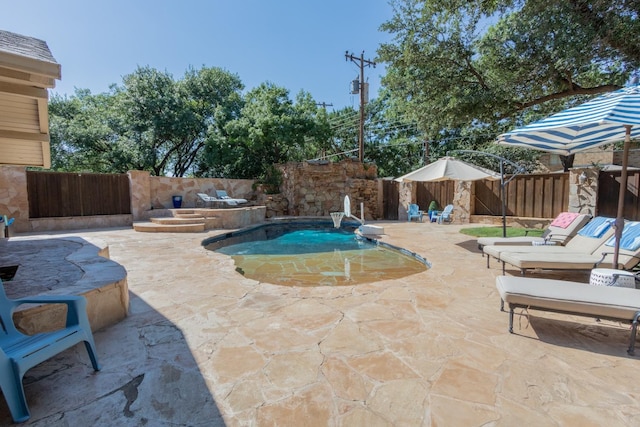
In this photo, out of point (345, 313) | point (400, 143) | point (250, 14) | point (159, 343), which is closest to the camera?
point (159, 343)

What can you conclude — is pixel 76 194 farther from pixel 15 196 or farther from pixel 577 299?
pixel 577 299

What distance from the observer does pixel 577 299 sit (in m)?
2.55

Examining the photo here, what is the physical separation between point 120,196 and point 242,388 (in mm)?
11852

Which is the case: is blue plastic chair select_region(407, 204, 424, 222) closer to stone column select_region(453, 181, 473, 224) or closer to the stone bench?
stone column select_region(453, 181, 473, 224)

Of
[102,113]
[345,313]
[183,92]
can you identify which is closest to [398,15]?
[345,313]

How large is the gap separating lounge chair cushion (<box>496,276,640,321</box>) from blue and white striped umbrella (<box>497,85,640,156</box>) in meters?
1.70

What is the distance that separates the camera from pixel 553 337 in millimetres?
2729

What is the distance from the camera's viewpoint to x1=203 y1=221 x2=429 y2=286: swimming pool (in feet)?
18.2

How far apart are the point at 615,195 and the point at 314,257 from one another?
8.75 m

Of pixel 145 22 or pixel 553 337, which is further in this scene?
pixel 145 22

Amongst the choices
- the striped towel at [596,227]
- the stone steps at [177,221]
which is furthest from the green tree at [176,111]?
the striped towel at [596,227]

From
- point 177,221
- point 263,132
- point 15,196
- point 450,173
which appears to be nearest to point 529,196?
point 450,173

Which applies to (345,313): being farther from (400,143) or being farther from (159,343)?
(400,143)

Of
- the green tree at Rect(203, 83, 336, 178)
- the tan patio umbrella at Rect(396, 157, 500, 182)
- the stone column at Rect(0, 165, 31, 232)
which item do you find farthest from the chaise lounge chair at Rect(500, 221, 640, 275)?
the green tree at Rect(203, 83, 336, 178)
